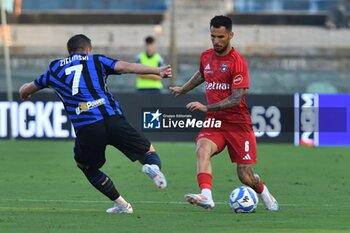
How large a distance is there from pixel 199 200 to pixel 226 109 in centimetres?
118

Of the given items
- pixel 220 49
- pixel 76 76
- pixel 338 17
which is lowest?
pixel 338 17

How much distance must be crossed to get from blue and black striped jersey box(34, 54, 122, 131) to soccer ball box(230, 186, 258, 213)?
1654 millimetres

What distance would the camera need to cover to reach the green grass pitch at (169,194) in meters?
10.8

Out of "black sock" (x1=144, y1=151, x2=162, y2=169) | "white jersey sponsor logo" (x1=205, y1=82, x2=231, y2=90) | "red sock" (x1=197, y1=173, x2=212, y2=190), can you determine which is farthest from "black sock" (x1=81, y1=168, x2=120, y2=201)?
"white jersey sponsor logo" (x1=205, y1=82, x2=231, y2=90)

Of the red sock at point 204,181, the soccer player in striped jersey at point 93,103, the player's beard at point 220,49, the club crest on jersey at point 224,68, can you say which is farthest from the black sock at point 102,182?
the player's beard at point 220,49

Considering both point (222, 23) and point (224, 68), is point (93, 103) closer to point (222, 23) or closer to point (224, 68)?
point (224, 68)

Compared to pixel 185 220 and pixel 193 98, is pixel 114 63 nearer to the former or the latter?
pixel 185 220

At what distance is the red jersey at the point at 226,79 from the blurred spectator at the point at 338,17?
3439cm

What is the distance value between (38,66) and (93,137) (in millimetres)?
29637

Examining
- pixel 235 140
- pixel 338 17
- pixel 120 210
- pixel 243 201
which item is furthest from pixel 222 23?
pixel 338 17

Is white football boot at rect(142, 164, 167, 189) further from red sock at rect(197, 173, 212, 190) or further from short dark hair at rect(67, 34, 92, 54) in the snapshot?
short dark hair at rect(67, 34, 92, 54)

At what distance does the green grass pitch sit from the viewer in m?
10.8

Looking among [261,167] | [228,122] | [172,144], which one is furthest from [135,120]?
[228,122]

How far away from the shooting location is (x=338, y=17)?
46.2 meters
